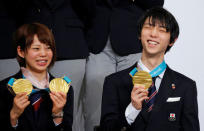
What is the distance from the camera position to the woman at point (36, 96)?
182cm

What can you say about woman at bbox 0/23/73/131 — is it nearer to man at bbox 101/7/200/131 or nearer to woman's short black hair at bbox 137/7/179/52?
man at bbox 101/7/200/131

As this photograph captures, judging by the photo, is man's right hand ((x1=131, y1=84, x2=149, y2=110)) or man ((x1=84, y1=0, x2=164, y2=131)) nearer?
man's right hand ((x1=131, y1=84, x2=149, y2=110))

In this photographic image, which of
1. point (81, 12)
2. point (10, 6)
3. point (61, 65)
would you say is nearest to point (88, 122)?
point (61, 65)

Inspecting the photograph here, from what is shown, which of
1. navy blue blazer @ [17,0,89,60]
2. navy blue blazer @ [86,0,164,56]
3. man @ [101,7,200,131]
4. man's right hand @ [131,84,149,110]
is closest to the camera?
man's right hand @ [131,84,149,110]

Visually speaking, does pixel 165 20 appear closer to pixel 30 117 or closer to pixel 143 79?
pixel 143 79

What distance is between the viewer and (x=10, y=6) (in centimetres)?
231

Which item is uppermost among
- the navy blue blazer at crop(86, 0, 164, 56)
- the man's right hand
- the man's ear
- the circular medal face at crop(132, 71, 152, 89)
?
the navy blue blazer at crop(86, 0, 164, 56)

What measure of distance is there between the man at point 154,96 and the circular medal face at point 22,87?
468 millimetres

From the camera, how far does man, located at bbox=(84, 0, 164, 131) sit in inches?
95.0

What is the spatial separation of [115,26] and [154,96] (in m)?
0.80

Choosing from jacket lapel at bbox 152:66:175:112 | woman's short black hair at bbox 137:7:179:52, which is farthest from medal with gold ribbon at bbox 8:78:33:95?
woman's short black hair at bbox 137:7:179:52

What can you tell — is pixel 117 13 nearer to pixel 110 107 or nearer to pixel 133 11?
pixel 133 11

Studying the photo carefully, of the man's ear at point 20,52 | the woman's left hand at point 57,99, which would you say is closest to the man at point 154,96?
the woman's left hand at point 57,99

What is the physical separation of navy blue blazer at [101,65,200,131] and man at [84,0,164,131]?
0.50m
